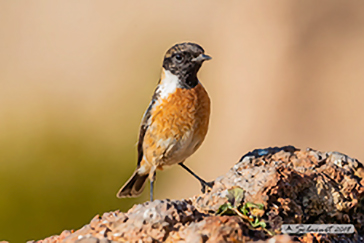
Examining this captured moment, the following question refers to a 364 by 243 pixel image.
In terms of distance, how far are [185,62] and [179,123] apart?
60 centimetres

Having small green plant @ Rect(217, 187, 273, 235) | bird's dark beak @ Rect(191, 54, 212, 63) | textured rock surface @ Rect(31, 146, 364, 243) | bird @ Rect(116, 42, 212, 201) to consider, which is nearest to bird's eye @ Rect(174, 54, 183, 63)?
bird @ Rect(116, 42, 212, 201)

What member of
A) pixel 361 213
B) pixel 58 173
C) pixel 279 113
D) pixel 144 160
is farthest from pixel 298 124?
pixel 361 213

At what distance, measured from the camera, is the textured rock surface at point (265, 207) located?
2.36 meters

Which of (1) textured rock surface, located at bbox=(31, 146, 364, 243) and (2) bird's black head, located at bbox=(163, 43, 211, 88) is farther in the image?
(2) bird's black head, located at bbox=(163, 43, 211, 88)

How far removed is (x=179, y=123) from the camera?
168 inches

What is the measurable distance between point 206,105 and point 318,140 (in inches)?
258

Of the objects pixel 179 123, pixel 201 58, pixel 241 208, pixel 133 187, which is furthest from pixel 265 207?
pixel 133 187

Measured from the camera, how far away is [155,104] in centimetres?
446

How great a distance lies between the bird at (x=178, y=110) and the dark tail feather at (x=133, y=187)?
72cm

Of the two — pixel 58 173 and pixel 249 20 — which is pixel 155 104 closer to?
pixel 58 173

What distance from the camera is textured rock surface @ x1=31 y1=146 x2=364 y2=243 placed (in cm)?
236

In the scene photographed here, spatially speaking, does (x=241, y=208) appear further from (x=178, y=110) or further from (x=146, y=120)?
(x=146, y=120)

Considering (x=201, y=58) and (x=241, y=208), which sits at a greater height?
(x=201, y=58)

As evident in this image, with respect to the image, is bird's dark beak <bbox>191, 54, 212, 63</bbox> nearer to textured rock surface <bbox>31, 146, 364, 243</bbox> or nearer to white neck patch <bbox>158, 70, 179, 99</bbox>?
white neck patch <bbox>158, 70, 179, 99</bbox>
